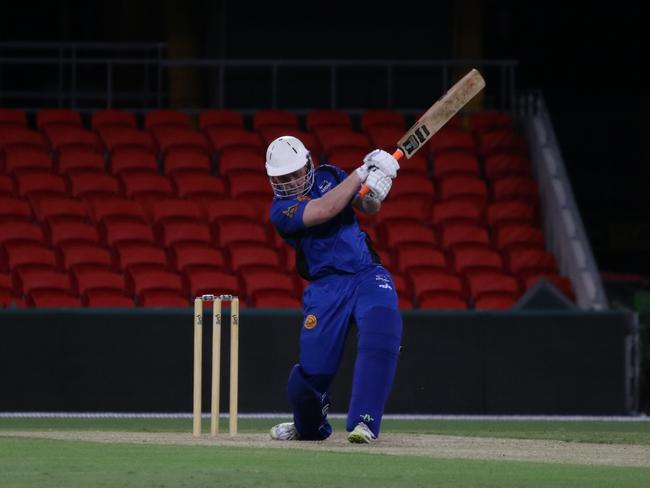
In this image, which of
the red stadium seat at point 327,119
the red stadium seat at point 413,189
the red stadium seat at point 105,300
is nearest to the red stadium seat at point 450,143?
the red stadium seat at point 413,189

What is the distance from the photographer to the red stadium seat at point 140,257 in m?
14.4

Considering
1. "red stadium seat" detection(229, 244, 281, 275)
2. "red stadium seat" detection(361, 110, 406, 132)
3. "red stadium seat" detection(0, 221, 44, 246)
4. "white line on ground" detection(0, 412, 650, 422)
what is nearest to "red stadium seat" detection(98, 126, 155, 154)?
"red stadium seat" detection(0, 221, 44, 246)

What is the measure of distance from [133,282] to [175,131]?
Result: 2.79 m

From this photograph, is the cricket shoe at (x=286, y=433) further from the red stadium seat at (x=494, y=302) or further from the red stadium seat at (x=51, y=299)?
the red stadium seat at (x=494, y=302)

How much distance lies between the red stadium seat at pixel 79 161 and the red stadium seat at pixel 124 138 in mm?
291

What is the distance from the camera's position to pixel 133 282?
1430cm

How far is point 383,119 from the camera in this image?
17000 millimetres

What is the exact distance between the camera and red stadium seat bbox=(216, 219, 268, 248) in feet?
48.8

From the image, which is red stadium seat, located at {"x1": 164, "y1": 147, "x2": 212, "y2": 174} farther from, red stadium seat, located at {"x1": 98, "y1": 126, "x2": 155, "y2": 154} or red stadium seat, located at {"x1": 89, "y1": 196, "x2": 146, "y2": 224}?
red stadium seat, located at {"x1": 89, "y1": 196, "x2": 146, "y2": 224}

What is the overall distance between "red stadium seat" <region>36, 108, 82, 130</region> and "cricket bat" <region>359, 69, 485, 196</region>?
8313mm

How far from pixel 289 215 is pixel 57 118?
869 cm

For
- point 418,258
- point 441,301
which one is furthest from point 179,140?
point 441,301

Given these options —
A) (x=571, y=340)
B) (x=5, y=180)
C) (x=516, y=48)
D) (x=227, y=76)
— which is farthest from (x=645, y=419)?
(x=516, y=48)

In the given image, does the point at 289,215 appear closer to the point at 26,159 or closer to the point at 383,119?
the point at 26,159
